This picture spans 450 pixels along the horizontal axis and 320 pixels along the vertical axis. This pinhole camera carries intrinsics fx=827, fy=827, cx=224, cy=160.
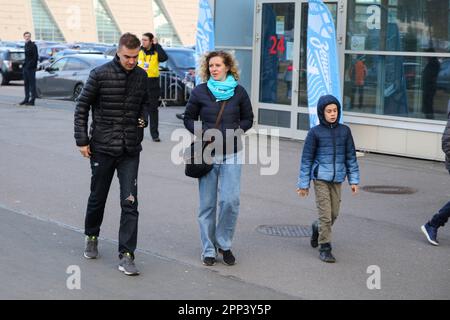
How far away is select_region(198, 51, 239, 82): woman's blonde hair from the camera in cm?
711

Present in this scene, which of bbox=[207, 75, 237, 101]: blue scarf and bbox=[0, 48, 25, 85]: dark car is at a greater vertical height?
bbox=[207, 75, 237, 101]: blue scarf

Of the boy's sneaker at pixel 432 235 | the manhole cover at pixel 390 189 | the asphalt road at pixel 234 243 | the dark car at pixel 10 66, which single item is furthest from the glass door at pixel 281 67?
the dark car at pixel 10 66

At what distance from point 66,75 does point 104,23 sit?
58.7m

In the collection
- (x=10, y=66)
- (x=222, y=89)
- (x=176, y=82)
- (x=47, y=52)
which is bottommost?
(x=10, y=66)

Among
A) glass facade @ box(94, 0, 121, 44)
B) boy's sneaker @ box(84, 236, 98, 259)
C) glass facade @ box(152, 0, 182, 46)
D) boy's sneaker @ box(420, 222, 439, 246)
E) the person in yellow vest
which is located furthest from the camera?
glass facade @ box(152, 0, 182, 46)

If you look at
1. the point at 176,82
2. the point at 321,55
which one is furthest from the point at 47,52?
the point at 321,55

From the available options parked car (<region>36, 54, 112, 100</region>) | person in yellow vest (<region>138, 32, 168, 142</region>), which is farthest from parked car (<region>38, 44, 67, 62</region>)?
person in yellow vest (<region>138, 32, 168, 142</region>)

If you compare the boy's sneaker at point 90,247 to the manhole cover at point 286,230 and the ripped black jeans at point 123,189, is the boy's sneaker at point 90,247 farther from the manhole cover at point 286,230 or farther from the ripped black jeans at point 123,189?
the manhole cover at point 286,230

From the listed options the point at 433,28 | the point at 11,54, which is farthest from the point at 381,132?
the point at 11,54

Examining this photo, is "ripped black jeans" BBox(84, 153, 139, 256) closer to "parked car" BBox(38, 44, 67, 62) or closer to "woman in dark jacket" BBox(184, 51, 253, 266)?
"woman in dark jacket" BBox(184, 51, 253, 266)

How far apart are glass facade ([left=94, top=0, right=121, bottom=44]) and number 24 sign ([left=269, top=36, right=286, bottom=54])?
6682cm

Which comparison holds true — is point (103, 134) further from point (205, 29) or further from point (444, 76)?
point (205, 29)

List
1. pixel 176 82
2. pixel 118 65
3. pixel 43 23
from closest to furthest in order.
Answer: pixel 118 65, pixel 176 82, pixel 43 23

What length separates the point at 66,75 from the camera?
24.2 m
